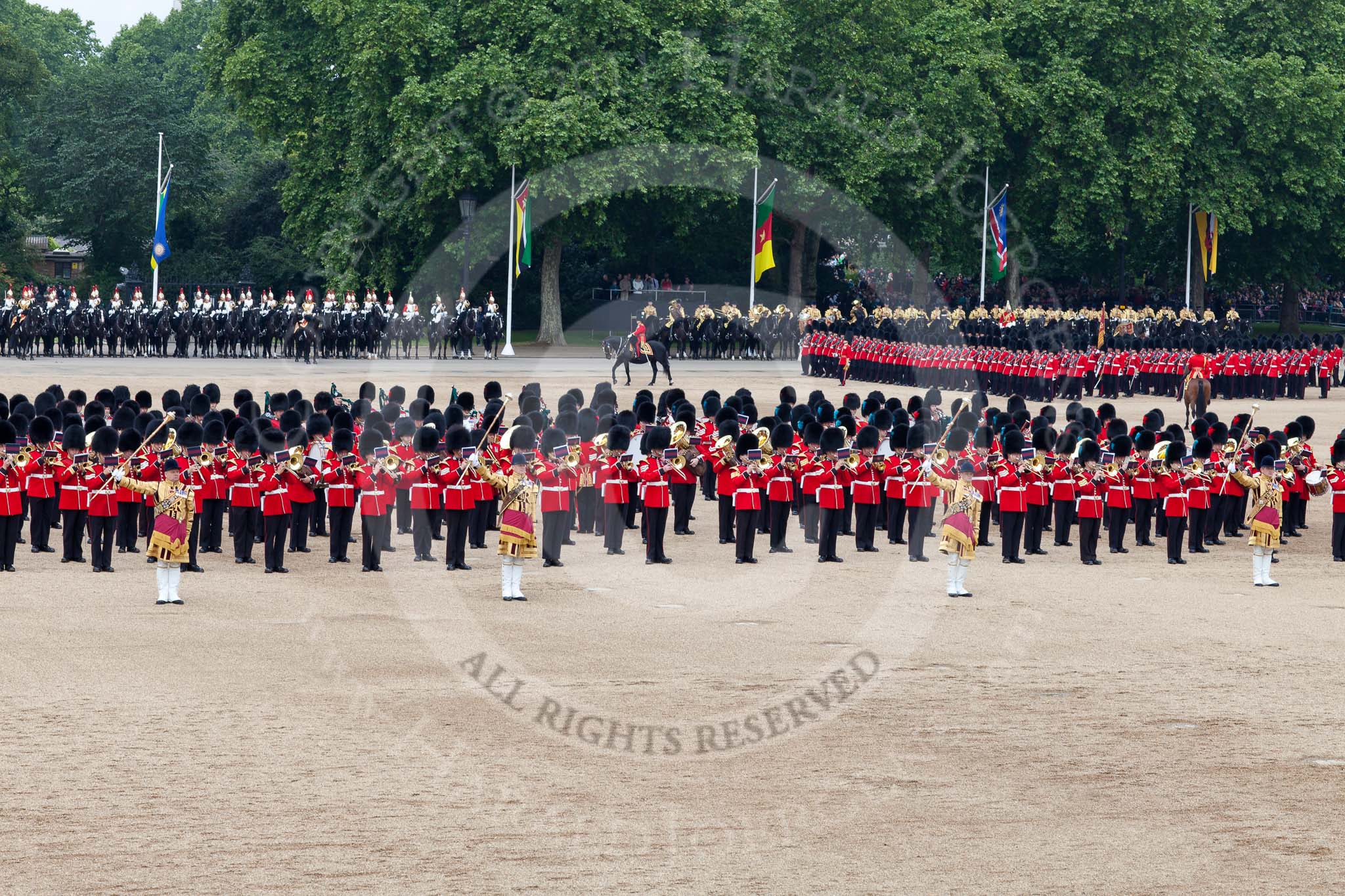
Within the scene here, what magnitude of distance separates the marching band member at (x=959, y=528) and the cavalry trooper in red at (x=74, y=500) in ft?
25.3

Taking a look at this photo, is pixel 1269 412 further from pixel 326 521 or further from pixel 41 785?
pixel 41 785

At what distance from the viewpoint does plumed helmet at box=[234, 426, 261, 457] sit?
1622 cm

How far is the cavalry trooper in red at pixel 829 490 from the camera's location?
17.1m

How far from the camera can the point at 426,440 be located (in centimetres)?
Result: 1642

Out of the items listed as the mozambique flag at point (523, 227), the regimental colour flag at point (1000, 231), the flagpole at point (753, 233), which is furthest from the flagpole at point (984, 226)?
the mozambique flag at point (523, 227)

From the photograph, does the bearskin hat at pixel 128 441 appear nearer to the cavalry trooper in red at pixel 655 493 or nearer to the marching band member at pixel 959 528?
the cavalry trooper in red at pixel 655 493

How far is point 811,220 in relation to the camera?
165ft

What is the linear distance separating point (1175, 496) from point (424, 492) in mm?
7493

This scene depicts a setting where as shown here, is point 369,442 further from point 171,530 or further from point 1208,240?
point 1208,240

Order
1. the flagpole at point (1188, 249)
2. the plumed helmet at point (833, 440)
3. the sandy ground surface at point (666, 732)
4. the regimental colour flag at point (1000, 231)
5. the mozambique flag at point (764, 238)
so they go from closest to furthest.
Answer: the sandy ground surface at point (666, 732) < the plumed helmet at point (833, 440) < the mozambique flag at point (764, 238) < the regimental colour flag at point (1000, 231) < the flagpole at point (1188, 249)

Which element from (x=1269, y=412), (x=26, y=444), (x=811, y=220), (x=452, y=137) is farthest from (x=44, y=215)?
(x=26, y=444)

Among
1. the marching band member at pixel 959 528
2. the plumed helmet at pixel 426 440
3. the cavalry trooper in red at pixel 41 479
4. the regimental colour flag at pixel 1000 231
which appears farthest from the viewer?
the regimental colour flag at pixel 1000 231

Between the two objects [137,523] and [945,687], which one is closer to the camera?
[945,687]

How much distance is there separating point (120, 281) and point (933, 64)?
27.9 meters
